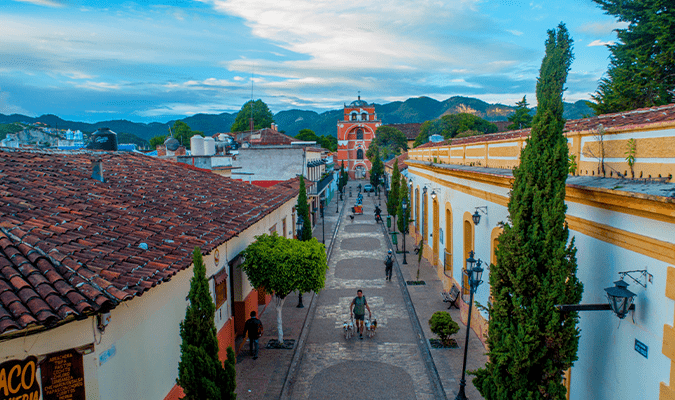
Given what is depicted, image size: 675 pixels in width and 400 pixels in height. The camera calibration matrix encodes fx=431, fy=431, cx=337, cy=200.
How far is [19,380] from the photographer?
14.5 ft

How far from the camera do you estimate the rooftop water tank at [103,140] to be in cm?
1709

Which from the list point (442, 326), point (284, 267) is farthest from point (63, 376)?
point (442, 326)

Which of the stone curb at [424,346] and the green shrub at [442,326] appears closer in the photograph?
the stone curb at [424,346]

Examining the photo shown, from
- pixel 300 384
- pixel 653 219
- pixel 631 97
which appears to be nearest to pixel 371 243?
pixel 631 97

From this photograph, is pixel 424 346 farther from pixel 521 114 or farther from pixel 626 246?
pixel 521 114

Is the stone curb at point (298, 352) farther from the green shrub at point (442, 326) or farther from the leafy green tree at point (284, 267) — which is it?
the green shrub at point (442, 326)

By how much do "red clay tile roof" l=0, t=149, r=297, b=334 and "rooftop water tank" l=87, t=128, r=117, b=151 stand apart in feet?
16.7

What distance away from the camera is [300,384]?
31.0 feet

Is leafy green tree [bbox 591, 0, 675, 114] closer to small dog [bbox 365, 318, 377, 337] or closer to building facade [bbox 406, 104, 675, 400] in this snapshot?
building facade [bbox 406, 104, 675, 400]

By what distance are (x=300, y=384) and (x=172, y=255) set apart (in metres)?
4.48

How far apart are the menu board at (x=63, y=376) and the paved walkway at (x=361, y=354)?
4397 millimetres

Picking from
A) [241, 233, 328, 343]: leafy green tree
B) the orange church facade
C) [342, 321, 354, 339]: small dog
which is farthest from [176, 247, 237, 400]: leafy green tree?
the orange church facade

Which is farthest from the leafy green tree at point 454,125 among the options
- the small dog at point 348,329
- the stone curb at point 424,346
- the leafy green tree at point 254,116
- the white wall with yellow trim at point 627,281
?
the leafy green tree at point 254,116

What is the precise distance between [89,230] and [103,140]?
486 inches
